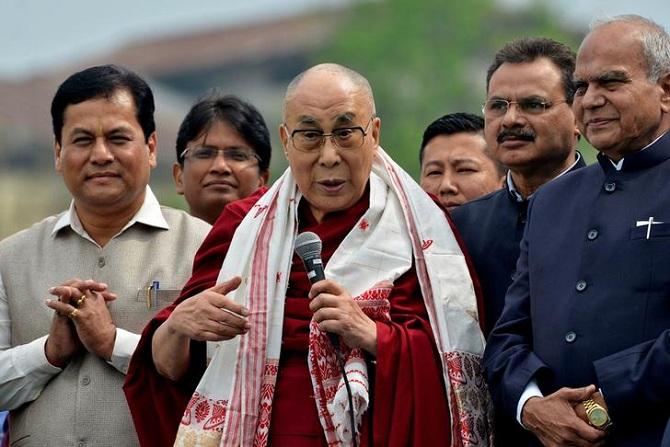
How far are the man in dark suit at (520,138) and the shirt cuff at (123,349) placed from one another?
1.23 m

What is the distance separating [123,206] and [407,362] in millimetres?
1401

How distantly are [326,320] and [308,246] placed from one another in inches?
9.8

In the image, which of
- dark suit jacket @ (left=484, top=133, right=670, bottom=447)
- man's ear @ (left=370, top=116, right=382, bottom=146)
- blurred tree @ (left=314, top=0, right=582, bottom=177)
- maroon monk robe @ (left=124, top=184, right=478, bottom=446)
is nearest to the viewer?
dark suit jacket @ (left=484, top=133, right=670, bottom=447)

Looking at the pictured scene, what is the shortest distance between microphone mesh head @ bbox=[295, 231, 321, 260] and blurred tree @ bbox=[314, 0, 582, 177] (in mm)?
44212

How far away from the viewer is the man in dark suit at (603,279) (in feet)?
15.6

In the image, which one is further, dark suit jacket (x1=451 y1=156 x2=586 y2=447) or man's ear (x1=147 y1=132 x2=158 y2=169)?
man's ear (x1=147 y1=132 x2=158 y2=169)

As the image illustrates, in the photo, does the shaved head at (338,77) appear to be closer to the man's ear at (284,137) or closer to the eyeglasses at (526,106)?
the man's ear at (284,137)

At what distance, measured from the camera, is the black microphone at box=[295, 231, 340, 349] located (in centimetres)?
500

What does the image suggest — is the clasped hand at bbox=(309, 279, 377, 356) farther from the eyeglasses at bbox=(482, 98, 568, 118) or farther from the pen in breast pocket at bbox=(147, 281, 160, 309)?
the eyeglasses at bbox=(482, 98, 568, 118)

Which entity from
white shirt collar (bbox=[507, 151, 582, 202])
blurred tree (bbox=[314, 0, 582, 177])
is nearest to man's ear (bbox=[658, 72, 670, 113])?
white shirt collar (bbox=[507, 151, 582, 202])

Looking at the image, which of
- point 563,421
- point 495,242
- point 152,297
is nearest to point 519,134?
point 495,242

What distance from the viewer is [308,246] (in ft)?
16.6

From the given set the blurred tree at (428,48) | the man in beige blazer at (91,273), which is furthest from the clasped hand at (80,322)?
the blurred tree at (428,48)

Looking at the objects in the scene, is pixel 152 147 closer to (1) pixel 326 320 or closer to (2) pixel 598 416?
(1) pixel 326 320
